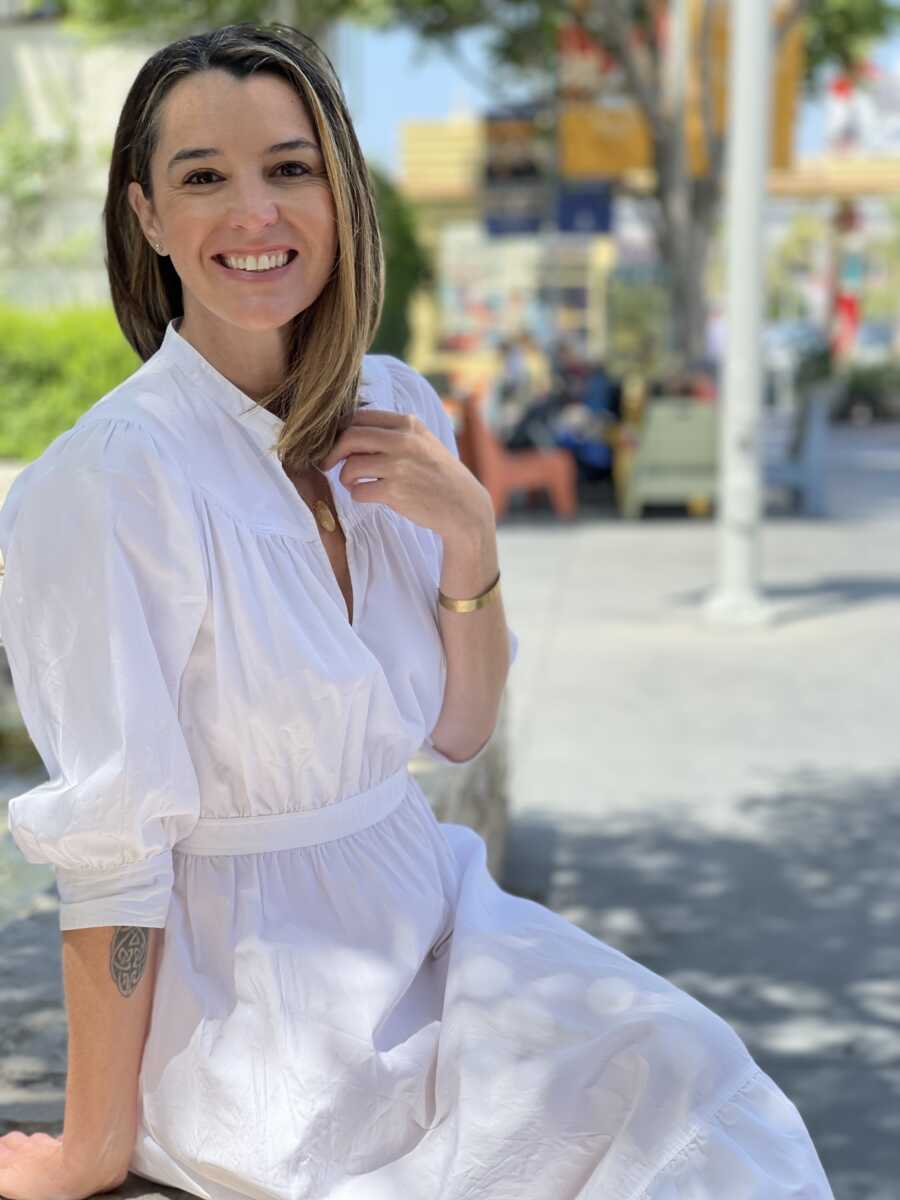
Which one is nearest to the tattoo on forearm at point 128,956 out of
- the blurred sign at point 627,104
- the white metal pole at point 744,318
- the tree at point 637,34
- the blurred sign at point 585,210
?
the white metal pole at point 744,318

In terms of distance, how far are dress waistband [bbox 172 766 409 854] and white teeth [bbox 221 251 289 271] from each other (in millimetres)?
617

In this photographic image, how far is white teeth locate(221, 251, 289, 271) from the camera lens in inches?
74.8

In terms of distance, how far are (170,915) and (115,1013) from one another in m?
0.13

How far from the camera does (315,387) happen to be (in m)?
1.94

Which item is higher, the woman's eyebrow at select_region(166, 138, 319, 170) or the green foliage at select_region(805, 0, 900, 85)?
the green foliage at select_region(805, 0, 900, 85)

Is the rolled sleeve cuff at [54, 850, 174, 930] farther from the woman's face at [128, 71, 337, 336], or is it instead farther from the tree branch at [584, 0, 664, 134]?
the tree branch at [584, 0, 664, 134]

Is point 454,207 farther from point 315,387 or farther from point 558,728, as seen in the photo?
point 315,387

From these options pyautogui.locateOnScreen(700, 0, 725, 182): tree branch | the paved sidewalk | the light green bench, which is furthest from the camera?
pyautogui.locateOnScreen(700, 0, 725, 182): tree branch

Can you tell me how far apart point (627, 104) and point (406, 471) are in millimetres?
19263

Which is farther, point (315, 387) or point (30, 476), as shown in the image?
point (315, 387)

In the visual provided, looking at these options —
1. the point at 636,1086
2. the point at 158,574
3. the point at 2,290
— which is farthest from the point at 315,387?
the point at 2,290

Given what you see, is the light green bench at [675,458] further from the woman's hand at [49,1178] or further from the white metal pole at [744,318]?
the woman's hand at [49,1178]

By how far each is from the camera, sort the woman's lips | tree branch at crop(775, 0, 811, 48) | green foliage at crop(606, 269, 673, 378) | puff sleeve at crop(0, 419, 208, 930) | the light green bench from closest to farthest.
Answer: puff sleeve at crop(0, 419, 208, 930) < the woman's lips < the light green bench < tree branch at crop(775, 0, 811, 48) < green foliage at crop(606, 269, 673, 378)

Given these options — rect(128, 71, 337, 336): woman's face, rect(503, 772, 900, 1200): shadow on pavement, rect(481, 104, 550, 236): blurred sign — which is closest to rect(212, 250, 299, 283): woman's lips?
rect(128, 71, 337, 336): woman's face
